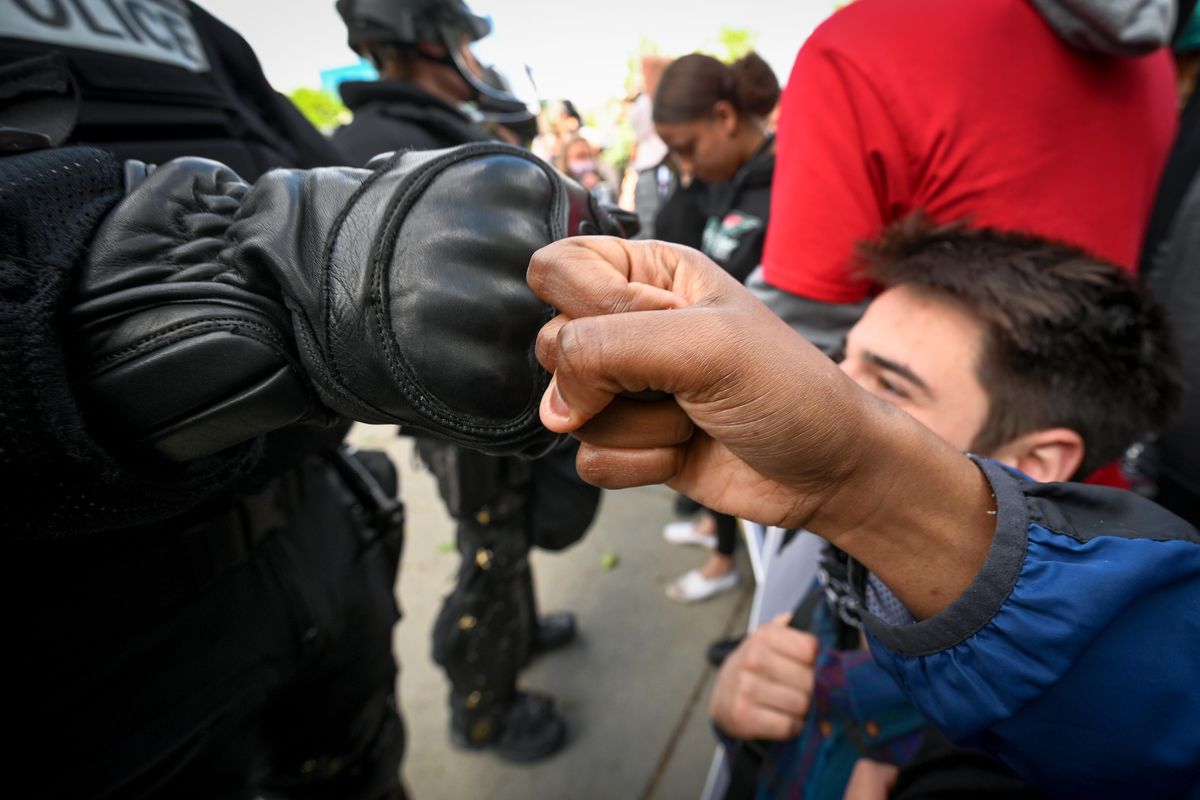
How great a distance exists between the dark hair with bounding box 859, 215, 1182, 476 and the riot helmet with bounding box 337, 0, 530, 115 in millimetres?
1685

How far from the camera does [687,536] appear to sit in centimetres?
285

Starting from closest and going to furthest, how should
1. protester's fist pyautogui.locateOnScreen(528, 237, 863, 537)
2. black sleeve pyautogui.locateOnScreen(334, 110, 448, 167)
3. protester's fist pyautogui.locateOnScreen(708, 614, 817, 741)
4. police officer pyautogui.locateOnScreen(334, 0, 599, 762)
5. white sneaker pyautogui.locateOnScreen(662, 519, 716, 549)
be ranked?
protester's fist pyautogui.locateOnScreen(528, 237, 863, 537) < protester's fist pyautogui.locateOnScreen(708, 614, 817, 741) < black sleeve pyautogui.locateOnScreen(334, 110, 448, 167) < police officer pyautogui.locateOnScreen(334, 0, 599, 762) < white sneaker pyautogui.locateOnScreen(662, 519, 716, 549)

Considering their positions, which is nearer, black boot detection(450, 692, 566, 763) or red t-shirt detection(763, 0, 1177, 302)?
red t-shirt detection(763, 0, 1177, 302)

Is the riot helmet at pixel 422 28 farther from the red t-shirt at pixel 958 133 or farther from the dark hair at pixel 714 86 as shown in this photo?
the red t-shirt at pixel 958 133

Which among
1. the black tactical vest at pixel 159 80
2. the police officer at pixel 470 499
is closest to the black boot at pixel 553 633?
the police officer at pixel 470 499

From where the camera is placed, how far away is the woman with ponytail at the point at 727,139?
2.08 meters

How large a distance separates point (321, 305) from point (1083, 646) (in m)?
0.76

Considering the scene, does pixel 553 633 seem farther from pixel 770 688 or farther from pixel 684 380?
pixel 684 380

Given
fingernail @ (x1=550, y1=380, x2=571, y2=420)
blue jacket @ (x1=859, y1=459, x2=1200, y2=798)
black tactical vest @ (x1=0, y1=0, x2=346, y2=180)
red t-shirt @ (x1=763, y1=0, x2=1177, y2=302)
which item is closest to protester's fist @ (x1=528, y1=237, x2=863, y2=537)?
fingernail @ (x1=550, y1=380, x2=571, y2=420)

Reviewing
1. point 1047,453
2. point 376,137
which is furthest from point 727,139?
point 1047,453

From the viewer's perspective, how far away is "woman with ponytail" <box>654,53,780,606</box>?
2076 millimetres

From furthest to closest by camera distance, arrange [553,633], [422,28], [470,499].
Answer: [553,633] → [422,28] → [470,499]

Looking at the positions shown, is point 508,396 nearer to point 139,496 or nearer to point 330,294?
point 330,294

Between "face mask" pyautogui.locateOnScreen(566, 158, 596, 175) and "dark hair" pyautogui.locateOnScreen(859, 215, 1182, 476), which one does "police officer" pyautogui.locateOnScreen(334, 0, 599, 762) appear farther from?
"face mask" pyautogui.locateOnScreen(566, 158, 596, 175)
